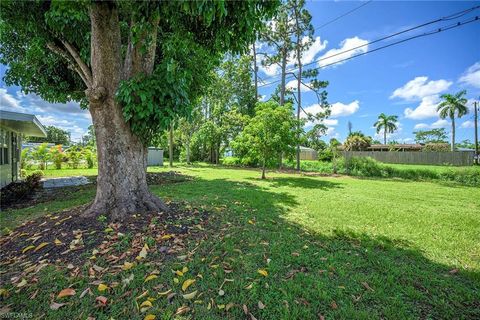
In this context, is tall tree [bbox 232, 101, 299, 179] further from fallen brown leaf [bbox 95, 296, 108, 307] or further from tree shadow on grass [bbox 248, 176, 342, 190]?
fallen brown leaf [bbox 95, 296, 108, 307]

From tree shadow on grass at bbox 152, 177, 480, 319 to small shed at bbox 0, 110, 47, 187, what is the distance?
6.59 meters

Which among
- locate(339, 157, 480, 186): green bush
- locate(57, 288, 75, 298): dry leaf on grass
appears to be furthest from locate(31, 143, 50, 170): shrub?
locate(339, 157, 480, 186): green bush

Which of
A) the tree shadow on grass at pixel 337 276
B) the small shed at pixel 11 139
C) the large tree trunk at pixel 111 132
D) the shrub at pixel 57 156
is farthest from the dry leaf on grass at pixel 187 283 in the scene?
the shrub at pixel 57 156

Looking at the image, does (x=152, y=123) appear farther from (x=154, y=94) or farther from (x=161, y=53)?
(x=161, y=53)

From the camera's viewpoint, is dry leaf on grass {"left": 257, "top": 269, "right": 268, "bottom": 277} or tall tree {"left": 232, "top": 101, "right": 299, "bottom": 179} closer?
dry leaf on grass {"left": 257, "top": 269, "right": 268, "bottom": 277}

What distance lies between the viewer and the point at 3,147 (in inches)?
314

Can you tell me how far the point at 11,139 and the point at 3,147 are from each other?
142 centimetres

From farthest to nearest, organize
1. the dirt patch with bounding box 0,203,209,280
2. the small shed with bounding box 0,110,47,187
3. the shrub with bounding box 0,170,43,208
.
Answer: the small shed with bounding box 0,110,47,187
the shrub with bounding box 0,170,43,208
the dirt patch with bounding box 0,203,209,280

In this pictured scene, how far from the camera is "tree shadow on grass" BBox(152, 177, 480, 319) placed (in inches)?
79.5

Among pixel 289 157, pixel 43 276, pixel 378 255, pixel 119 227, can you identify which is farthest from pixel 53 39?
pixel 289 157

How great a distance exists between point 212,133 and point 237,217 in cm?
1867

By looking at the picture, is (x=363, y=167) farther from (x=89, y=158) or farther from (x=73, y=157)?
(x=73, y=157)

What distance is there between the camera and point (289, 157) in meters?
11.2

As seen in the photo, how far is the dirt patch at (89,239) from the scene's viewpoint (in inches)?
103
